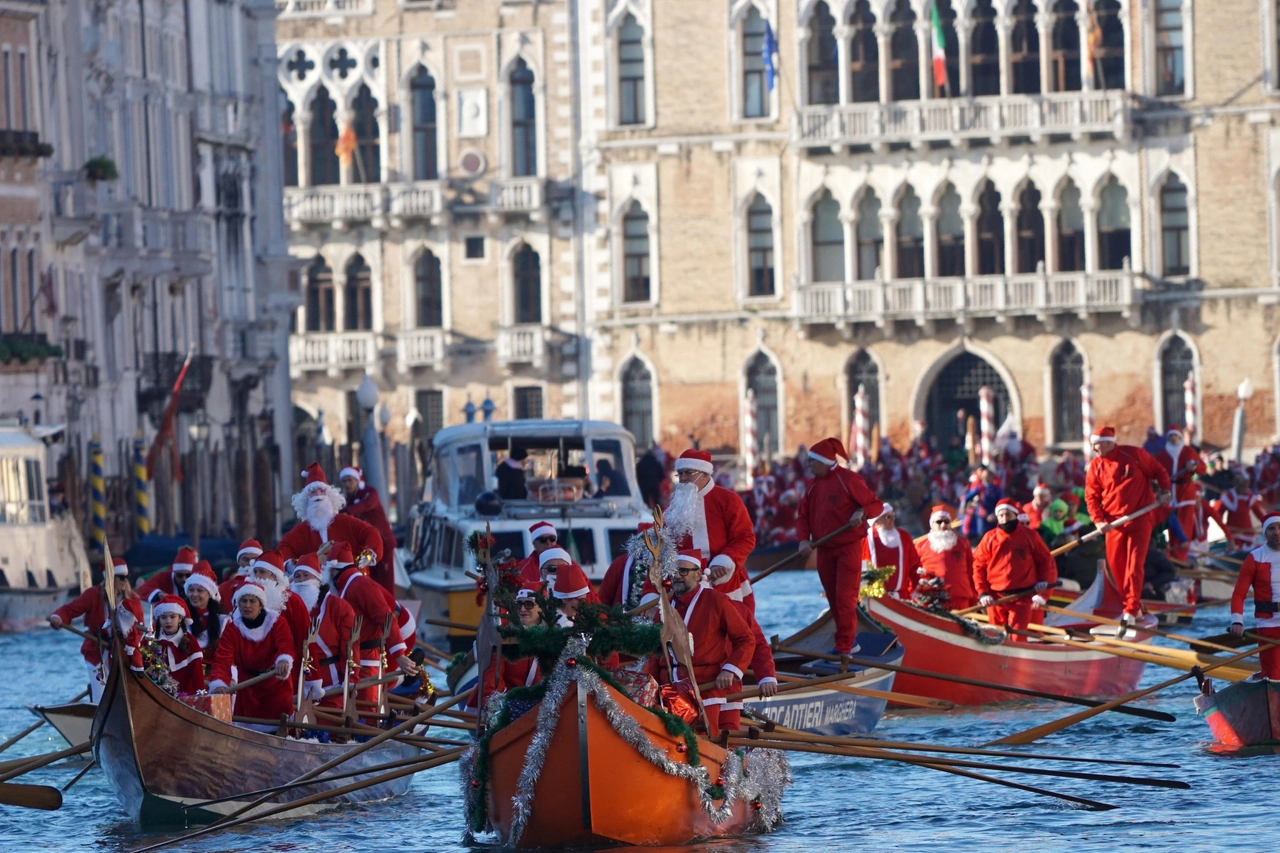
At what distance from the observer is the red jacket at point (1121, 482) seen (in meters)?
21.0

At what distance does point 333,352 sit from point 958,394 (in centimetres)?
1118

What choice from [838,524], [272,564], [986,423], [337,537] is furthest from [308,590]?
[986,423]

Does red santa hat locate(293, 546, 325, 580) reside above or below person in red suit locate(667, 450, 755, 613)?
below

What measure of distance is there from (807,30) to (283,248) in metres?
9.56

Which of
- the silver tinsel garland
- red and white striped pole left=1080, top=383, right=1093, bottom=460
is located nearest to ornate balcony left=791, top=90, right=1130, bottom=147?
red and white striped pole left=1080, top=383, right=1093, bottom=460

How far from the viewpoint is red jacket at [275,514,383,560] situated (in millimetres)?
17891

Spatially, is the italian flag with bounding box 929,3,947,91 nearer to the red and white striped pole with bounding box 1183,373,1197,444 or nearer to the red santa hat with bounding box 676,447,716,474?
the red and white striped pole with bounding box 1183,373,1197,444

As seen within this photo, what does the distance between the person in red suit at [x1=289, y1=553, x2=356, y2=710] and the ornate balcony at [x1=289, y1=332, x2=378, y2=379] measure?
107ft

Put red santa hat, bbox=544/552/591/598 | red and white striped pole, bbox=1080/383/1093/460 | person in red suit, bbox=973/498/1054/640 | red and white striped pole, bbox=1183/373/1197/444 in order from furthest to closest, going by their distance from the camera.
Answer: red and white striped pole, bbox=1080/383/1093/460 < red and white striped pole, bbox=1183/373/1197/444 < person in red suit, bbox=973/498/1054/640 < red santa hat, bbox=544/552/591/598

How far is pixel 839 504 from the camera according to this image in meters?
16.9

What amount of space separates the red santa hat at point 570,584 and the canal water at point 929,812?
1.44 meters

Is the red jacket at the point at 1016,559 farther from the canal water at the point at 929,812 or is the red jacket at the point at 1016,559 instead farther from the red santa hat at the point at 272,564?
the red santa hat at the point at 272,564

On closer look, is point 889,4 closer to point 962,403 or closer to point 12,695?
point 962,403

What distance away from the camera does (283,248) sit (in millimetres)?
43500
